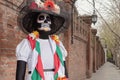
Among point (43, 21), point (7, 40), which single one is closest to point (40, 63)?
point (43, 21)

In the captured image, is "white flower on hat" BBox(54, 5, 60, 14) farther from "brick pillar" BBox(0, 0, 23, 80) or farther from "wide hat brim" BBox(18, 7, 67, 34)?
"brick pillar" BBox(0, 0, 23, 80)

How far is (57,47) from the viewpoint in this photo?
441 centimetres

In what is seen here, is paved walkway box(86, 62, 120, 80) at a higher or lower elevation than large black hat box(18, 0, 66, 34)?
lower

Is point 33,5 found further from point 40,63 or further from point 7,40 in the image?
point 7,40

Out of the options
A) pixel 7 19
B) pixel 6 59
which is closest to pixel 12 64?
pixel 6 59

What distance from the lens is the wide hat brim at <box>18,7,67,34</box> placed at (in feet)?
14.5

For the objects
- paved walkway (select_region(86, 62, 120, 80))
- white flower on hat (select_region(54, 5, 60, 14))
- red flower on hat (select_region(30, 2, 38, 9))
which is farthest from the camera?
paved walkway (select_region(86, 62, 120, 80))

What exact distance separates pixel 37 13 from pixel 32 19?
0.14 metres

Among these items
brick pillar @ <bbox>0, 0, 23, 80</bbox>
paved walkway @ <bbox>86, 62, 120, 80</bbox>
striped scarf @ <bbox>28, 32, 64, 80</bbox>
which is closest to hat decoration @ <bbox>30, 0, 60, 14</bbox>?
striped scarf @ <bbox>28, 32, 64, 80</bbox>

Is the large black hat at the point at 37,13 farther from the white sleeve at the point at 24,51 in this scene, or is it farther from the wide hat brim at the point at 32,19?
the white sleeve at the point at 24,51

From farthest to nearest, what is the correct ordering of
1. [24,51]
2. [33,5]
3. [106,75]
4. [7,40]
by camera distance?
[106,75] → [7,40] → [33,5] → [24,51]

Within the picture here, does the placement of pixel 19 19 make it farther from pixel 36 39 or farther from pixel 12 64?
pixel 12 64

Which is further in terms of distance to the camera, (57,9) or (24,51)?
(57,9)

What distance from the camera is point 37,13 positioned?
14.5 feet
